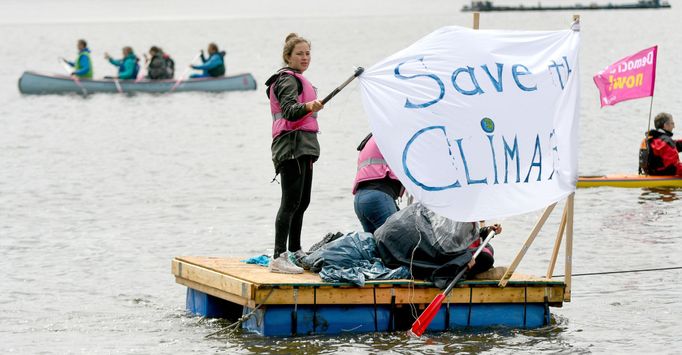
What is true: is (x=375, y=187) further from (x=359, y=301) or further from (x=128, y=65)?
(x=128, y=65)

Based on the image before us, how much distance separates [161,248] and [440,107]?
707cm

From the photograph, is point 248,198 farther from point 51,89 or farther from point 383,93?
point 51,89

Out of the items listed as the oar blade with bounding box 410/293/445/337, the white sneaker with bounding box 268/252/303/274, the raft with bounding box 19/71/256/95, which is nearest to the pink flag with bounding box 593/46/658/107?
the oar blade with bounding box 410/293/445/337

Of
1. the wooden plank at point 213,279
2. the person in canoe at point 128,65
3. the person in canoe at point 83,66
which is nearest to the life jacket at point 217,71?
the person in canoe at point 128,65

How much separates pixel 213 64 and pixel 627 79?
78.2ft

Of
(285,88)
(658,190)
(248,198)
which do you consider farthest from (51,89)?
(285,88)

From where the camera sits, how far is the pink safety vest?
38.3ft

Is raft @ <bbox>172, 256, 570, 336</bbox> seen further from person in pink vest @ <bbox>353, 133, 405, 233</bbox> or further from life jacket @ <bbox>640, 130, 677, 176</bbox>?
life jacket @ <bbox>640, 130, 677, 176</bbox>

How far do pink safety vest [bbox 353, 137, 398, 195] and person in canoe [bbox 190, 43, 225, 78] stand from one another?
29.9 metres

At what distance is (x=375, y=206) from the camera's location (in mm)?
11695

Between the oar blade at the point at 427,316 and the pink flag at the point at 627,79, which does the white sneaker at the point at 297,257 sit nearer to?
the oar blade at the point at 427,316

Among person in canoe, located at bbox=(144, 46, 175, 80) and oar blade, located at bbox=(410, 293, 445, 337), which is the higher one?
person in canoe, located at bbox=(144, 46, 175, 80)

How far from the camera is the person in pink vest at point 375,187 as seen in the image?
38.3 feet

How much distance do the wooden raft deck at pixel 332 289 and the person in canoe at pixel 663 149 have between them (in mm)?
9010
